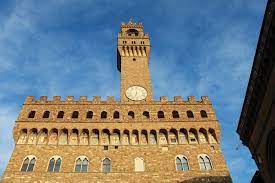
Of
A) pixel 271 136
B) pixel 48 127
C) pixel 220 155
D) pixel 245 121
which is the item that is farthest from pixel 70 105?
pixel 271 136

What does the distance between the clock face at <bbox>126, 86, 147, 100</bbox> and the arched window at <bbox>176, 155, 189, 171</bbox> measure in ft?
21.7

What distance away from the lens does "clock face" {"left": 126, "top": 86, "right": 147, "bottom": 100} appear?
24905 mm

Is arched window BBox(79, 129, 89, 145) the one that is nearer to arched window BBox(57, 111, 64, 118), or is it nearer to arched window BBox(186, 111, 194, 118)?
arched window BBox(57, 111, 64, 118)

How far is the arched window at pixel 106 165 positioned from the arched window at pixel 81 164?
116cm

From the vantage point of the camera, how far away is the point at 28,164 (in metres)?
19.7

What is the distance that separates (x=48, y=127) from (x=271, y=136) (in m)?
16.1

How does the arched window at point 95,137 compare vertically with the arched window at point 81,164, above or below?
above

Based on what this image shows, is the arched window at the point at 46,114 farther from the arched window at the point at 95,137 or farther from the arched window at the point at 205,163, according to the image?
the arched window at the point at 205,163

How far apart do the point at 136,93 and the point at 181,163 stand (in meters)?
7.69

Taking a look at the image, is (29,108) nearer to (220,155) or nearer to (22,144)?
(22,144)

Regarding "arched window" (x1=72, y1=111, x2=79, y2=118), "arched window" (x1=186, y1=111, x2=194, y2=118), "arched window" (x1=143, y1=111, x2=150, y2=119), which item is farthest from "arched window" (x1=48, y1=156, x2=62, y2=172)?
"arched window" (x1=186, y1=111, x2=194, y2=118)

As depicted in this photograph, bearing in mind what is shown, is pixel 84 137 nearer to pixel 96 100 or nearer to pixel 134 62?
pixel 96 100

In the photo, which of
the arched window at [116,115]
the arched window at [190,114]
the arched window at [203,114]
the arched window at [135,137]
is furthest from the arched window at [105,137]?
the arched window at [203,114]

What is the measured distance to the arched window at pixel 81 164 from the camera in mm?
19703
